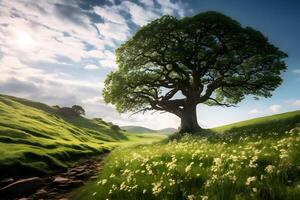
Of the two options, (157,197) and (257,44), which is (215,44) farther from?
(157,197)

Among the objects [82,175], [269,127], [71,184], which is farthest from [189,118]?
[71,184]

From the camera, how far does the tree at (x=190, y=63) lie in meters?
36.0

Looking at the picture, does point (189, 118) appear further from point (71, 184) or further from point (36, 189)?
point (36, 189)

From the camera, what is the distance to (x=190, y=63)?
39.8m

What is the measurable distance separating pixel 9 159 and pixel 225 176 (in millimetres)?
18117

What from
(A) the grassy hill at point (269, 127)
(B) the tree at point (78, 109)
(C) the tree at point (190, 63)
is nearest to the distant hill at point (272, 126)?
(A) the grassy hill at point (269, 127)

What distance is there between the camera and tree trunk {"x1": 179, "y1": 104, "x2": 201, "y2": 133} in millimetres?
41938

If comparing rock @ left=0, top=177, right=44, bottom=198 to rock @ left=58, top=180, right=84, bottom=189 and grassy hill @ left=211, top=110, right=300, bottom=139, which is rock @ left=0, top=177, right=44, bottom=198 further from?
grassy hill @ left=211, top=110, right=300, bottom=139

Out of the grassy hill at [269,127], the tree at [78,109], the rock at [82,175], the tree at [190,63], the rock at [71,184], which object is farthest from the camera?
the tree at [78,109]

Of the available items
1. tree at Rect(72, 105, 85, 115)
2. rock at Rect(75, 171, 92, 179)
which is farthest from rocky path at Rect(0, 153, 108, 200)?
tree at Rect(72, 105, 85, 115)

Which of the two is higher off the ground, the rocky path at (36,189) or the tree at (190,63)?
the tree at (190,63)

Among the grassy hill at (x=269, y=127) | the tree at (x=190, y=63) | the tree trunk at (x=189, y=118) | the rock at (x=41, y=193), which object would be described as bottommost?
the rock at (x=41, y=193)

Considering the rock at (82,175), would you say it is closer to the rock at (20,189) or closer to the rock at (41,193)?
the rock at (20,189)

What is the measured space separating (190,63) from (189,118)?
9.13m
